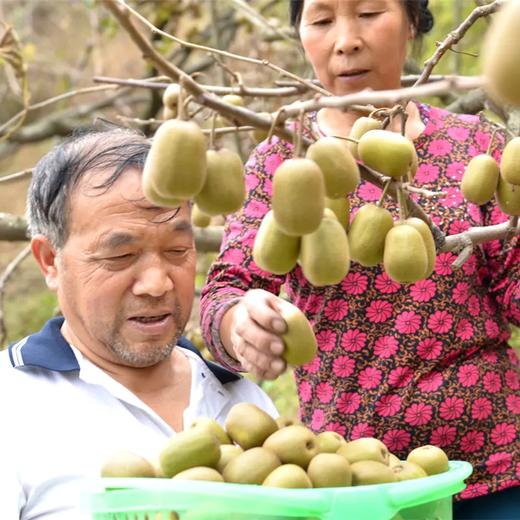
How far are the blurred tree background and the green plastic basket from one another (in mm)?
756

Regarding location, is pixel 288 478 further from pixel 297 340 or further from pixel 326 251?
pixel 326 251

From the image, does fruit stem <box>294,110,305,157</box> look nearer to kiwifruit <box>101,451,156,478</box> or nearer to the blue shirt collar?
kiwifruit <box>101,451,156,478</box>

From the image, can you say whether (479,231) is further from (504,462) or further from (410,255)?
(504,462)

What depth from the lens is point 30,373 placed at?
71.8 inches

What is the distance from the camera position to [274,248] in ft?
3.77

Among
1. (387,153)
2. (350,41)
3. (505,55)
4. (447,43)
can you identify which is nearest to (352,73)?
(350,41)

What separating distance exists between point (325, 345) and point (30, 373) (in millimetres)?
501

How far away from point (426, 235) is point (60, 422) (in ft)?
2.47

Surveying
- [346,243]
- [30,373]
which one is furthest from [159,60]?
[30,373]

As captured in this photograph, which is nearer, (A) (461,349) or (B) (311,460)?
(B) (311,460)

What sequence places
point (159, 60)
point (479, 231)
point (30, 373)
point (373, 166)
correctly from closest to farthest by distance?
point (159, 60) → point (373, 166) → point (479, 231) → point (30, 373)

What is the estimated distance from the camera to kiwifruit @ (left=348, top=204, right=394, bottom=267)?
126 centimetres

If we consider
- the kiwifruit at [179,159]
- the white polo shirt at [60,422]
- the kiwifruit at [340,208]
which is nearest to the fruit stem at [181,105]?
the kiwifruit at [179,159]

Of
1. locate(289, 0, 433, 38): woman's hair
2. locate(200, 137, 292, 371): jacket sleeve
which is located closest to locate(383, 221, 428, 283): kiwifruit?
locate(200, 137, 292, 371): jacket sleeve
